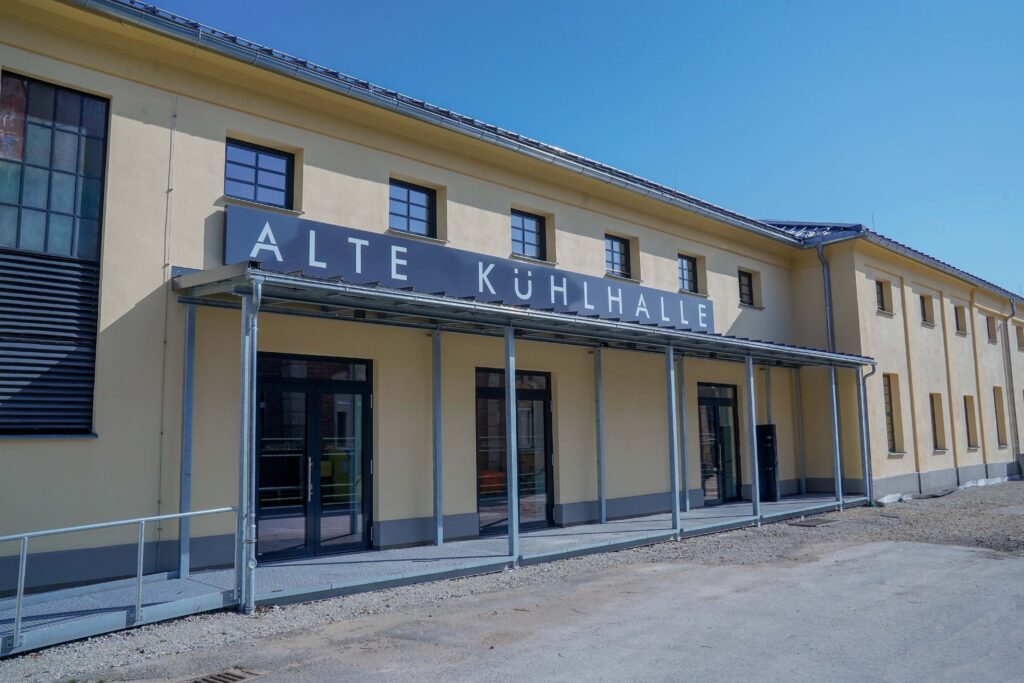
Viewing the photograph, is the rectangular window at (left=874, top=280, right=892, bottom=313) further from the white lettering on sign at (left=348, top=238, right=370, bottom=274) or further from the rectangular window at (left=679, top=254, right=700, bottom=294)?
the white lettering on sign at (left=348, top=238, right=370, bottom=274)

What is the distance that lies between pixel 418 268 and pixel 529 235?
2.76m

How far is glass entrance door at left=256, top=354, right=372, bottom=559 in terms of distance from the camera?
27.7ft

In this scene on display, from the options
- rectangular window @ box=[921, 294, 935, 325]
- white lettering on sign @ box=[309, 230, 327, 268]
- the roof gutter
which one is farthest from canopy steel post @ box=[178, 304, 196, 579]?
rectangular window @ box=[921, 294, 935, 325]

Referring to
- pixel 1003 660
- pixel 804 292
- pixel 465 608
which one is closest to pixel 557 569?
pixel 465 608

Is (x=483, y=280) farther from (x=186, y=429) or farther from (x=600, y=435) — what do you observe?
(x=186, y=429)

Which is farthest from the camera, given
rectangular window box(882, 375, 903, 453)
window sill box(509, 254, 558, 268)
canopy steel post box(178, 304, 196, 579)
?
rectangular window box(882, 375, 903, 453)

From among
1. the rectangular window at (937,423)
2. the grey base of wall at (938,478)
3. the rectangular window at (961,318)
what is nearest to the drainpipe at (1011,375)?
the grey base of wall at (938,478)

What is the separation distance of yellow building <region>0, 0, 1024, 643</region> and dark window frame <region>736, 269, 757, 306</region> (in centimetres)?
141

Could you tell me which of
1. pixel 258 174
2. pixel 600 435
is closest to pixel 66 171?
pixel 258 174

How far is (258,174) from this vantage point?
888cm

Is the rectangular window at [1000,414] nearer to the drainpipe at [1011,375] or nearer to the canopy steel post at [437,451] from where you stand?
the drainpipe at [1011,375]

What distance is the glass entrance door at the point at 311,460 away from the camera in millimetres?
8445

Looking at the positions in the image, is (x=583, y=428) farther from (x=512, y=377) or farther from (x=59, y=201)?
(x=59, y=201)

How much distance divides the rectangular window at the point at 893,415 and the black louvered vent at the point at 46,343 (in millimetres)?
15421
